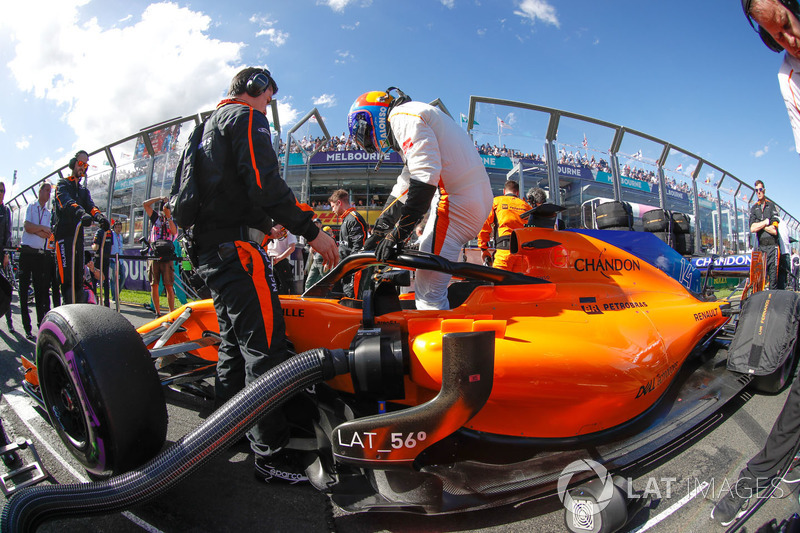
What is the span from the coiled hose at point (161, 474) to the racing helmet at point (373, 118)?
1.95m

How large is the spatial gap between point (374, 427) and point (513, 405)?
1.85ft

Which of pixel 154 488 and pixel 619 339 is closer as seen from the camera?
pixel 154 488

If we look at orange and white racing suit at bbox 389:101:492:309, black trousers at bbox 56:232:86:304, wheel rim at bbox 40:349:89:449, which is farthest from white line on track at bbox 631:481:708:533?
black trousers at bbox 56:232:86:304

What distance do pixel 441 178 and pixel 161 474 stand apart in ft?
6.94

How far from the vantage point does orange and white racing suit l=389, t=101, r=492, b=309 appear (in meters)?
2.33

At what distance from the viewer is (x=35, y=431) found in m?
2.14

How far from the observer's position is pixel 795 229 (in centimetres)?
Result: 1730

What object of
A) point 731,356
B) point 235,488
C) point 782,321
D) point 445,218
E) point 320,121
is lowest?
point 235,488

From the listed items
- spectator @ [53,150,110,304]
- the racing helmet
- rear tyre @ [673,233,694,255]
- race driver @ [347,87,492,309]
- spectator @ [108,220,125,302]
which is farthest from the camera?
spectator @ [108,220,125,302]

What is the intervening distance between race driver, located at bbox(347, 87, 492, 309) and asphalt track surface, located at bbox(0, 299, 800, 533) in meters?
1.15

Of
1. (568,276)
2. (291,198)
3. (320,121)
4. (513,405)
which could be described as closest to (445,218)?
(568,276)

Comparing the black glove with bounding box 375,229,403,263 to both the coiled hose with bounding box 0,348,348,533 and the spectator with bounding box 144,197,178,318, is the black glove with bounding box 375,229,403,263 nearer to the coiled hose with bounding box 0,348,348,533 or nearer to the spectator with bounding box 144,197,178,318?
the coiled hose with bounding box 0,348,348,533

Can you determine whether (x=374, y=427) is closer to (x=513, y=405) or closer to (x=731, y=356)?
(x=513, y=405)

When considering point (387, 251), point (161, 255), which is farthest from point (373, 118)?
point (161, 255)
